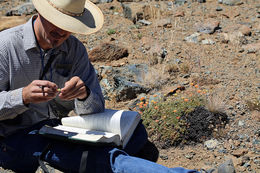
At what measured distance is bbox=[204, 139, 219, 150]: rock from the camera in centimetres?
340

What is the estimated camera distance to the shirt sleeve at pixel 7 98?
249 centimetres

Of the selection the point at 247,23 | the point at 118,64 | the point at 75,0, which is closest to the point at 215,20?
the point at 247,23

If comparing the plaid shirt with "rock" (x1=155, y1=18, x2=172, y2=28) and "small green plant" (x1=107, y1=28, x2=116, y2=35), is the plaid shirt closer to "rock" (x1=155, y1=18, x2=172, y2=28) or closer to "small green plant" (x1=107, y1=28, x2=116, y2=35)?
"small green plant" (x1=107, y1=28, x2=116, y2=35)

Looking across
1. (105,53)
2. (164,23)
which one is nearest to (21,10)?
(105,53)

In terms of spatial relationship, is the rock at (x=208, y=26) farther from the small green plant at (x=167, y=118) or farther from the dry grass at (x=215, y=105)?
the dry grass at (x=215, y=105)

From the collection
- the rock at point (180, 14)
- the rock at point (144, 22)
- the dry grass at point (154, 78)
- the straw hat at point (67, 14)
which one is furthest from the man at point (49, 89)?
the rock at point (180, 14)

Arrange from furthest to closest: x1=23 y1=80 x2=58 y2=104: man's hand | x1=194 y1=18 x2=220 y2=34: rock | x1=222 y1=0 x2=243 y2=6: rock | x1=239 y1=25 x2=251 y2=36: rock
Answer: x1=222 y1=0 x2=243 y2=6: rock, x1=194 y1=18 x2=220 y2=34: rock, x1=239 y1=25 x2=251 y2=36: rock, x1=23 y1=80 x2=58 y2=104: man's hand

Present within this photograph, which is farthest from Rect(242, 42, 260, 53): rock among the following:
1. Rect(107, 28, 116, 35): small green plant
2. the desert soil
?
Rect(107, 28, 116, 35): small green plant

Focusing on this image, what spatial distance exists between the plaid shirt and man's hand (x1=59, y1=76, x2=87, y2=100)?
0.18 meters

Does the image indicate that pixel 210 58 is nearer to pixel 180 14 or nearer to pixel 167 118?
pixel 180 14

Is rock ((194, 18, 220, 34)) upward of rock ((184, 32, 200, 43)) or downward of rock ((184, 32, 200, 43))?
upward

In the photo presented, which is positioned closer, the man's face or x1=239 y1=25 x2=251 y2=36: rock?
the man's face

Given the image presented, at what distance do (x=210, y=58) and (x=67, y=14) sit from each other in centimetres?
332

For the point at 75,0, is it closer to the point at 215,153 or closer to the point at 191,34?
the point at 215,153
